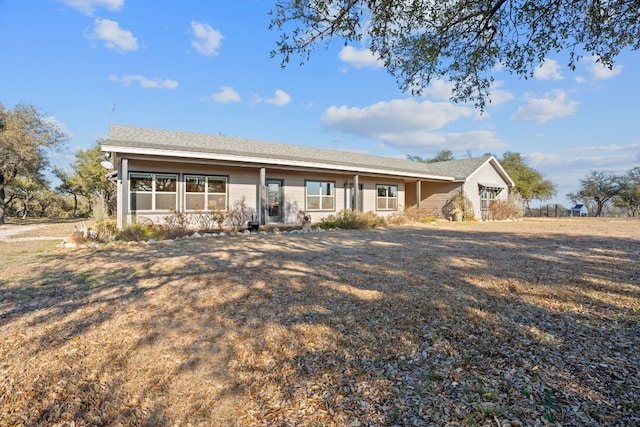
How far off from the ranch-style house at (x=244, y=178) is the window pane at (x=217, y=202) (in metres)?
0.04

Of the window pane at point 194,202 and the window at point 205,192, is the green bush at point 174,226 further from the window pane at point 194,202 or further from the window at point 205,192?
the window at point 205,192

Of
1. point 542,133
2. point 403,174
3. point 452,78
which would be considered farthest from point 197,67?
point 542,133

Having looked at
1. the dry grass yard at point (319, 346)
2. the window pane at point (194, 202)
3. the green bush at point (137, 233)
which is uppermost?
the window pane at point (194, 202)

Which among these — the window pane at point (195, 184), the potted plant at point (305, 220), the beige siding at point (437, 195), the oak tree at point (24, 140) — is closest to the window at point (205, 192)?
the window pane at point (195, 184)

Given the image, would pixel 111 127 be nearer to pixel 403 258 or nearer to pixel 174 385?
pixel 403 258

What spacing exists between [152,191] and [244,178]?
11.9 feet

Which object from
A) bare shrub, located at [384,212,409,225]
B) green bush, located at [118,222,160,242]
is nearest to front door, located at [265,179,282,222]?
bare shrub, located at [384,212,409,225]

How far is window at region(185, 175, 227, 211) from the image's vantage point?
12.5 metres

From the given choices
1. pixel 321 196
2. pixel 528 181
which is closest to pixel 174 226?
pixel 321 196

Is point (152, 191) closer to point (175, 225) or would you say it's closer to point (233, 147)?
point (175, 225)

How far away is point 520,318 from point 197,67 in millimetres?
16022

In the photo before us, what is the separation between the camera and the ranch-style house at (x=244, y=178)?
36.4ft

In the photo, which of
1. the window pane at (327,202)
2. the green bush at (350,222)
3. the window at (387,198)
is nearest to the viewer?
the green bush at (350,222)

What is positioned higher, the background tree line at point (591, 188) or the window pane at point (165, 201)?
the background tree line at point (591, 188)
